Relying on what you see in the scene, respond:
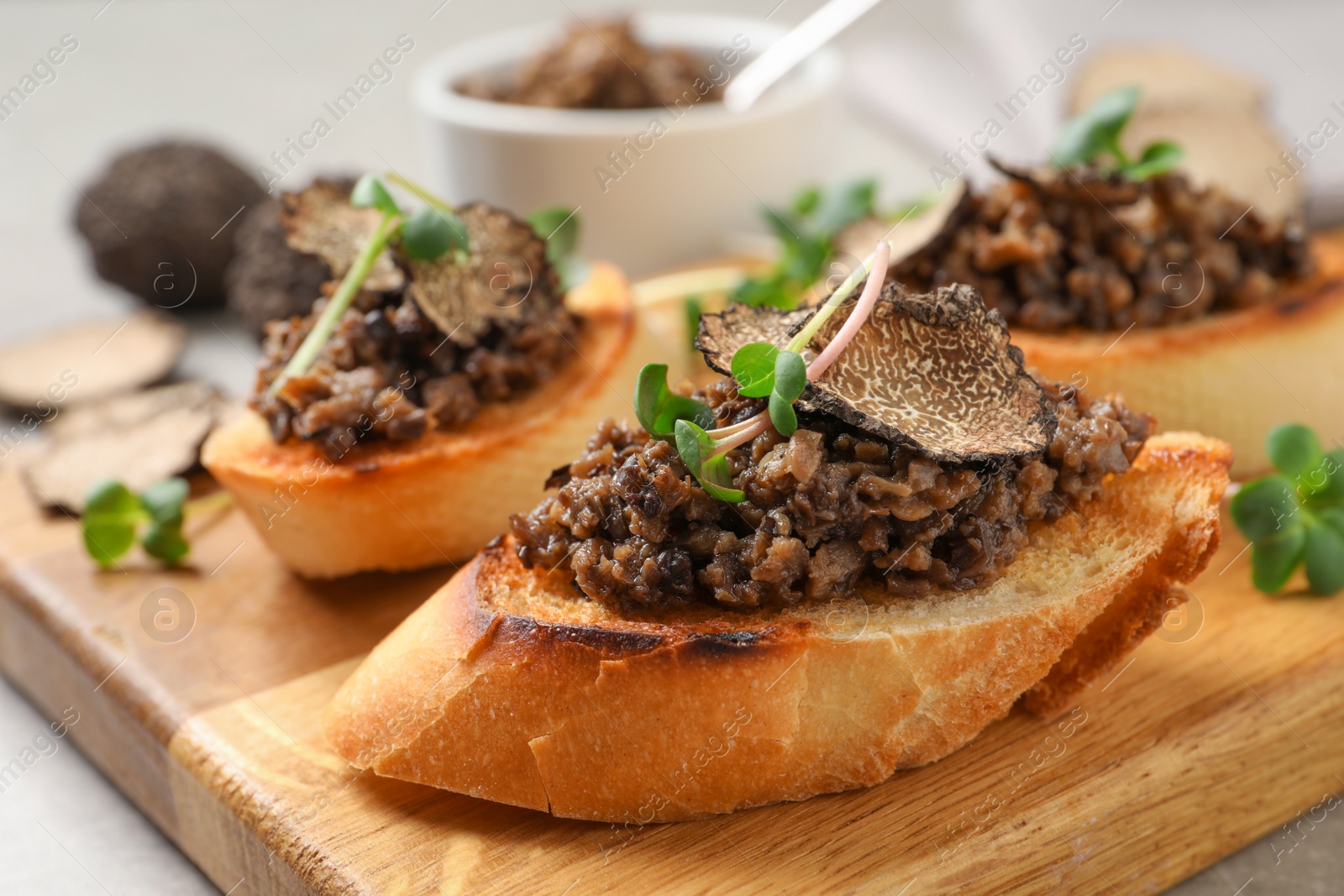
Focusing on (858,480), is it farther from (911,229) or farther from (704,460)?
(911,229)

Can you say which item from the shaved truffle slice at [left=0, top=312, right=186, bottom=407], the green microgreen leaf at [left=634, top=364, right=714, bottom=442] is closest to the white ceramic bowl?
the shaved truffle slice at [left=0, top=312, right=186, bottom=407]

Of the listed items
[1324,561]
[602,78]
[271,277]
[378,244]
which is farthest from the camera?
[602,78]

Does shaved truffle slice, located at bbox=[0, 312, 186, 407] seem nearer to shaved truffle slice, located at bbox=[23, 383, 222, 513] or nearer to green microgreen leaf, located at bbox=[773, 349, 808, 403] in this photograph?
shaved truffle slice, located at bbox=[23, 383, 222, 513]

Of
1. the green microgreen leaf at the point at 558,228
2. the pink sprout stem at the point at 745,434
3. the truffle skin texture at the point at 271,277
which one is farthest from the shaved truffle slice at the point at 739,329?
the truffle skin texture at the point at 271,277

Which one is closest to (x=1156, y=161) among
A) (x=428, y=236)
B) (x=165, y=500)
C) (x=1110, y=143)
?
(x=1110, y=143)

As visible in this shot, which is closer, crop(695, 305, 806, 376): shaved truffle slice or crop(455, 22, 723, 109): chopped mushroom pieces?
crop(695, 305, 806, 376): shaved truffle slice
